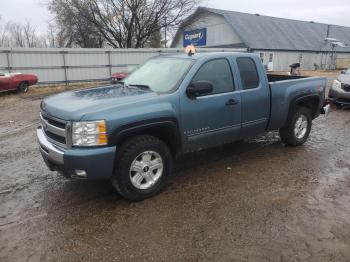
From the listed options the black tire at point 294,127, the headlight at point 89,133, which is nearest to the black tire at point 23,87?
the black tire at point 294,127

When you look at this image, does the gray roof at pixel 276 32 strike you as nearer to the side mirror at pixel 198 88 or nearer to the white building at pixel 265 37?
the white building at pixel 265 37

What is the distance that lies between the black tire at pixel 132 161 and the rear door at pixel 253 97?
1.59 metres

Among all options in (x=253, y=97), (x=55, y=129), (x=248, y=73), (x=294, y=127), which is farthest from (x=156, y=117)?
(x=294, y=127)

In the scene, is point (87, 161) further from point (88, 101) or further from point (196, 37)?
point (196, 37)

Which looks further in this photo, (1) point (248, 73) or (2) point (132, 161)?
(1) point (248, 73)

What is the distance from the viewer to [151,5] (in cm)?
3086

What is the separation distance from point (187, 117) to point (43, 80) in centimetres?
1680

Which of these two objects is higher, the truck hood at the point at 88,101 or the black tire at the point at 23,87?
the truck hood at the point at 88,101

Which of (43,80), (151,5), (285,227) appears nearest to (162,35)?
(151,5)

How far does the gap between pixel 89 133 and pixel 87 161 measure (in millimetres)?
307

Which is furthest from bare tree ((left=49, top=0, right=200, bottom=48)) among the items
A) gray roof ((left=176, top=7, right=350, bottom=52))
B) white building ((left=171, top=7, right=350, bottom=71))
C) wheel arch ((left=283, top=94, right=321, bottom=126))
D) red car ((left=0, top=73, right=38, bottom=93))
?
wheel arch ((left=283, top=94, right=321, bottom=126))

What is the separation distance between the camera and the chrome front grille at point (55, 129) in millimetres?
3907

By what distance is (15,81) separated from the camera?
1527 centimetres

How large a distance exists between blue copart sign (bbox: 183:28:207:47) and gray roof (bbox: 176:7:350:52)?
9.32ft
